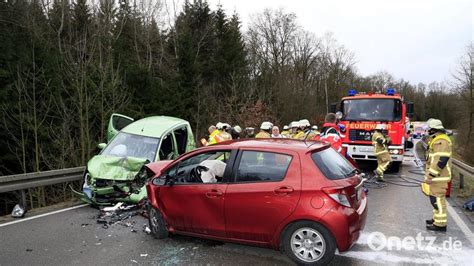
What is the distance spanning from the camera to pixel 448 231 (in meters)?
6.27

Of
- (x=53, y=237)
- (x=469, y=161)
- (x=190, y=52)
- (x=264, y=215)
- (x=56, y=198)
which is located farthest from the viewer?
(x=190, y=52)

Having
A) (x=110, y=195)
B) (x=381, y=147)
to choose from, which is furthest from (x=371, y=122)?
(x=110, y=195)

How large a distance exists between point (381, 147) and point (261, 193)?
8.44m

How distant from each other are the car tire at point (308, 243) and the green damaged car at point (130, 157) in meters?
3.91

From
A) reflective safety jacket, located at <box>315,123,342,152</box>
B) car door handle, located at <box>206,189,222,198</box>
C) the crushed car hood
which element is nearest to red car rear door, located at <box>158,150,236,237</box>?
car door handle, located at <box>206,189,222,198</box>

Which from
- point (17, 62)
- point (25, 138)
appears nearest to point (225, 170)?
Result: point (25, 138)

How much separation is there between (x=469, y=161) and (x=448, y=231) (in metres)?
20.9

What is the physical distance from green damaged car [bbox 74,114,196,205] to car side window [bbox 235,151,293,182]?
3.35m

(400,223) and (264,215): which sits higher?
(264,215)

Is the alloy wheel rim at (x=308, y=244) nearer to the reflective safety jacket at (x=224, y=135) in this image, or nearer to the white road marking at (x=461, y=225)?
the white road marking at (x=461, y=225)

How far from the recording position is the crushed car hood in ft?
25.6

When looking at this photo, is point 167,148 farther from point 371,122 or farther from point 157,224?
point 371,122

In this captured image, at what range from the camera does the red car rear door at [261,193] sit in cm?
477

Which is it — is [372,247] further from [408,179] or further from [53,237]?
[408,179]
